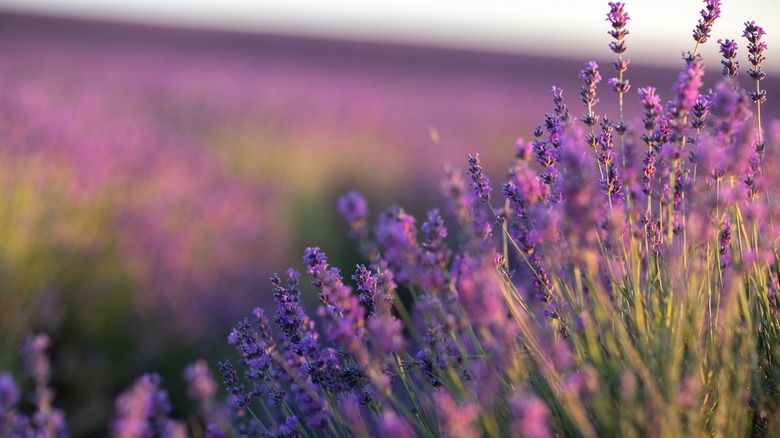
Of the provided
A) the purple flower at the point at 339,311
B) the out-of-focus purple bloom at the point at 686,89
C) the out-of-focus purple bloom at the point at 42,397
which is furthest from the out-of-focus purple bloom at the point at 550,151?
the out-of-focus purple bloom at the point at 42,397

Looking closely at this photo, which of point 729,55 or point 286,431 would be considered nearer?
point 286,431

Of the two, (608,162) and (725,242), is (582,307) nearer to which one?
(608,162)

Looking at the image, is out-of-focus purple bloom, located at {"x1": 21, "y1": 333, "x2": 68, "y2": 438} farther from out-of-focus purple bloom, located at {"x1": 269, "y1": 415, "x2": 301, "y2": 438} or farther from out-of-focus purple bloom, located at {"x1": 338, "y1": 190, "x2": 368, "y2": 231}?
out-of-focus purple bloom, located at {"x1": 338, "y1": 190, "x2": 368, "y2": 231}

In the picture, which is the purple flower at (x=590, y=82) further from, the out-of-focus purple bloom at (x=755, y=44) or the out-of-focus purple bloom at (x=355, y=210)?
the out-of-focus purple bloom at (x=355, y=210)

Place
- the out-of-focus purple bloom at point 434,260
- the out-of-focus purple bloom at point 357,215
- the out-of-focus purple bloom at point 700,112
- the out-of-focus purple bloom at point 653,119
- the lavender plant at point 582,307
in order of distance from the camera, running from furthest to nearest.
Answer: the out-of-focus purple bloom at point 700,112, the out-of-focus purple bloom at point 653,119, the out-of-focus purple bloom at point 357,215, the out-of-focus purple bloom at point 434,260, the lavender plant at point 582,307

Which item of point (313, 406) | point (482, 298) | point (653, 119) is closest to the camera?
point (482, 298)

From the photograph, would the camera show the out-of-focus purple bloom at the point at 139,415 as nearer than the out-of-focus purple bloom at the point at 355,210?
Yes

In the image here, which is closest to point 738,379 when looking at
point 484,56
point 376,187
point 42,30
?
point 376,187

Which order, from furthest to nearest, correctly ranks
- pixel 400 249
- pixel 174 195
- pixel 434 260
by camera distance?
pixel 174 195, pixel 434 260, pixel 400 249

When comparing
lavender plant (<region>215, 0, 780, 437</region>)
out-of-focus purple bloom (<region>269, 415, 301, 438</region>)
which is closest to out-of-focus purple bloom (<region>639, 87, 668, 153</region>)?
lavender plant (<region>215, 0, 780, 437</region>)

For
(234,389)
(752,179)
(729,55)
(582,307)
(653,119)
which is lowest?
(582,307)

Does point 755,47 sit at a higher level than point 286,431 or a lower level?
higher

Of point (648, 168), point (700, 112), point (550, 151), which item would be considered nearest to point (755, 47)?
point (700, 112)

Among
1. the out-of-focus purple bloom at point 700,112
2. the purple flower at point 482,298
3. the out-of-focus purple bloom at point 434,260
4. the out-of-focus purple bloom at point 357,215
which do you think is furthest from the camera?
the out-of-focus purple bloom at point 700,112
